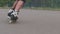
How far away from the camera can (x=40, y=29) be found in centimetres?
817

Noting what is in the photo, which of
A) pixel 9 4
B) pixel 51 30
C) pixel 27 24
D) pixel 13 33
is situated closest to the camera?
pixel 13 33

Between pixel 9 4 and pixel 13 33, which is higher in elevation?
pixel 13 33

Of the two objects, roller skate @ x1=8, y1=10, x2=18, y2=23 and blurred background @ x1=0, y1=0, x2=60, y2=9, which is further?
blurred background @ x1=0, y1=0, x2=60, y2=9

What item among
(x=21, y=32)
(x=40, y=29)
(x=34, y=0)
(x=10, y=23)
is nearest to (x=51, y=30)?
(x=40, y=29)

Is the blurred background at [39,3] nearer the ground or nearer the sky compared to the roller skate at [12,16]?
nearer the ground

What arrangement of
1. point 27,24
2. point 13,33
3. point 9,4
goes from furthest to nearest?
1. point 9,4
2. point 27,24
3. point 13,33

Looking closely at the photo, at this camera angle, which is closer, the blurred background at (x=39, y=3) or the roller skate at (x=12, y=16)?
the roller skate at (x=12, y=16)

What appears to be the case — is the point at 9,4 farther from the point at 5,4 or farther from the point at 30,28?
the point at 30,28

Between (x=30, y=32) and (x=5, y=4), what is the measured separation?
34.0 feet

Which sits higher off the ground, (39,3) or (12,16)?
(12,16)

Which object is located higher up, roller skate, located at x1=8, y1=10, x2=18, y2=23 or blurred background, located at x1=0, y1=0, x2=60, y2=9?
roller skate, located at x1=8, y1=10, x2=18, y2=23

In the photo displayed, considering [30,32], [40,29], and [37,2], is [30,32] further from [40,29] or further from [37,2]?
[37,2]

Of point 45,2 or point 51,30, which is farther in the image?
point 45,2

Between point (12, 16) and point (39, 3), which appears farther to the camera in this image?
point (39, 3)
